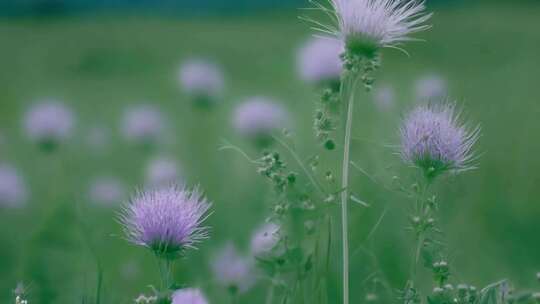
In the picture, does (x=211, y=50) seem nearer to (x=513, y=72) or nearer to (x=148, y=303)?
(x=513, y=72)

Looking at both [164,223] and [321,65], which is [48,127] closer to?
[321,65]

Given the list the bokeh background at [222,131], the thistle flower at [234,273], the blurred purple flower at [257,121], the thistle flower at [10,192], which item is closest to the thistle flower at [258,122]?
the blurred purple flower at [257,121]

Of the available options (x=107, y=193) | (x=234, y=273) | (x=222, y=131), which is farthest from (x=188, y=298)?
(x=222, y=131)

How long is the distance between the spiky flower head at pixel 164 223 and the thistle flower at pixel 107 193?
177 centimetres

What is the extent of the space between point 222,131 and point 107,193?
1.79 m

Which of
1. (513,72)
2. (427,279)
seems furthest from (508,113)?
(427,279)

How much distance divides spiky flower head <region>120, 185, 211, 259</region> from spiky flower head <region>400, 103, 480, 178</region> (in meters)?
0.22

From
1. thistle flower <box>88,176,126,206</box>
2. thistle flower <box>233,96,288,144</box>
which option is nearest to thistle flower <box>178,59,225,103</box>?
thistle flower <box>233,96,288,144</box>

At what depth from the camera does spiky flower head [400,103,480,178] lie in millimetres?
880

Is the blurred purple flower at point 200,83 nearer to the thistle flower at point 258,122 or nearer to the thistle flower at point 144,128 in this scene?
the thistle flower at point 144,128

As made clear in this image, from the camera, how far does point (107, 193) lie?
8.80 feet

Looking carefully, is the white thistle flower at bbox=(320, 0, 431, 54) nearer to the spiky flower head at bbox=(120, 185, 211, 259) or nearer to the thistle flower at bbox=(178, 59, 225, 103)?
the spiky flower head at bbox=(120, 185, 211, 259)

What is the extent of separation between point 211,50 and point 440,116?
6.61 metres

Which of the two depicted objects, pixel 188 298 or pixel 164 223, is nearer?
pixel 164 223
